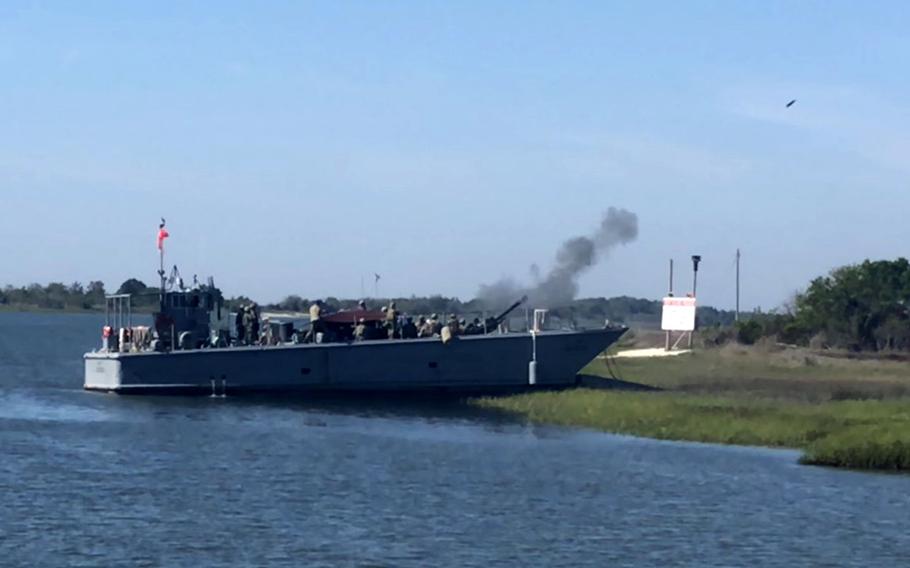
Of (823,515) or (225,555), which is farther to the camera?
(823,515)

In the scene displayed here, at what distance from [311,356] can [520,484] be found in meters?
22.4

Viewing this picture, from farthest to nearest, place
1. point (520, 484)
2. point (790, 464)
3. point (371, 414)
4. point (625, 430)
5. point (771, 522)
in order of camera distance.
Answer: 1. point (371, 414)
2. point (625, 430)
3. point (790, 464)
4. point (520, 484)
5. point (771, 522)

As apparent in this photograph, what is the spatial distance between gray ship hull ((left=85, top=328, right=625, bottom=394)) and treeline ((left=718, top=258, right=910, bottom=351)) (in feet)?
97.8

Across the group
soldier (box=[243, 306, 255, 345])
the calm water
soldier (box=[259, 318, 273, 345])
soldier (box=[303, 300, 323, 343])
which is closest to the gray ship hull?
soldier (box=[303, 300, 323, 343])

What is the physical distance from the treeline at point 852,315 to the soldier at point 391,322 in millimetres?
30976

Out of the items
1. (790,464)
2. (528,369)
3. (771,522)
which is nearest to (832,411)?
(790,464)

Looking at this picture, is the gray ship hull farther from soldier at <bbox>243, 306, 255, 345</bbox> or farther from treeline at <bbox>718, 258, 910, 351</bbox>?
treeline at <bbox>718, 258, 910, 351</bbox>

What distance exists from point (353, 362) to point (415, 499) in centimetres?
2399

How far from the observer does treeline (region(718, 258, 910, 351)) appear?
84.6 m

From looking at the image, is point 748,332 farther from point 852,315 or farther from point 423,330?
point 423,330

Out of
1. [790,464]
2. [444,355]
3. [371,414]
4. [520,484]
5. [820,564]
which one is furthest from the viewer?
[444,355]

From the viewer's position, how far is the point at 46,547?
1086 inches

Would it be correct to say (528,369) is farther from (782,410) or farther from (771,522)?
(771,522)

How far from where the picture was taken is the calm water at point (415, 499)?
27797 millimetres
